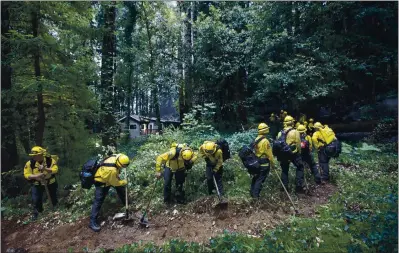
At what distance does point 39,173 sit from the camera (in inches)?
330

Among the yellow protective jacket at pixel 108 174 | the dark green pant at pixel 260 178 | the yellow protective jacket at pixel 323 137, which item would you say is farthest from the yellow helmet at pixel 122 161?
the yellow protective jacket at pixel 323 137

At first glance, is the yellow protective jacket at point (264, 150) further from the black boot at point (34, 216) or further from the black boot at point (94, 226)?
the black boot at point (34, 216)

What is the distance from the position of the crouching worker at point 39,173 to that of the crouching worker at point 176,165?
352cm

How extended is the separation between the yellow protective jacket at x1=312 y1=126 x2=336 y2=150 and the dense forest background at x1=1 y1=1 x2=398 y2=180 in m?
4.70

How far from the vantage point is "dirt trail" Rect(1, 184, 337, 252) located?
6574 mm

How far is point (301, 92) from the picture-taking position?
50.1ft

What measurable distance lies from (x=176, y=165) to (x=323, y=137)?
18.9 feet

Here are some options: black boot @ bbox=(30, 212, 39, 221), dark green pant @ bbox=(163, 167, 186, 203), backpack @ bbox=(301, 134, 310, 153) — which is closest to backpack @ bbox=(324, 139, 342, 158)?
backpack @ bbox=(301, 134, 310, 153)

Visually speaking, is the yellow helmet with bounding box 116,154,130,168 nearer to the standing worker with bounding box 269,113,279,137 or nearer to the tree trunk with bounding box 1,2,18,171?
the tree trunk with bounding box 1,2,18,171

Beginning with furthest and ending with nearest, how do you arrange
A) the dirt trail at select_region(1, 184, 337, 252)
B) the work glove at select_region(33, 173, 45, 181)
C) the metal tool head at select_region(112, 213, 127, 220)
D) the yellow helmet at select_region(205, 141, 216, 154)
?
the work glove at select_region(33, 173, 45, 181) → the yellow helmet at select_region(205, 141, 216, 154) → the metal tool head at select_region(112, 213, 127, 220) → the dirt trail at select_region(1, 184, 337, 252)

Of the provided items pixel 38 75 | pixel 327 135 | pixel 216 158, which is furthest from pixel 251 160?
pixel 38 75

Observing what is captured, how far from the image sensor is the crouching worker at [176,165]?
8.02 metres

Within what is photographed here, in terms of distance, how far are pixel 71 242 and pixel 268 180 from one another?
6.25m

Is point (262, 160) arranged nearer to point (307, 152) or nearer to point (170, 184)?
point (307, 152)
